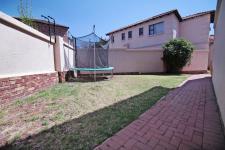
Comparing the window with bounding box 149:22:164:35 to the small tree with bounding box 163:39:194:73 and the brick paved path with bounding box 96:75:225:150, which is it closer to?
the small tree with bounding box 163:39:194:73

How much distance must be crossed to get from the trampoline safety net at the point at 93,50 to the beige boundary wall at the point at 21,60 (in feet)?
10.0

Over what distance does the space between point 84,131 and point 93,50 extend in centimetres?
656

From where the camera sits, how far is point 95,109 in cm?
333

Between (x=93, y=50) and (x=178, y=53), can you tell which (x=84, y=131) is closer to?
(x=93, y=50)

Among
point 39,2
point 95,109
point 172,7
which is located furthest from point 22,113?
A: point 172,7

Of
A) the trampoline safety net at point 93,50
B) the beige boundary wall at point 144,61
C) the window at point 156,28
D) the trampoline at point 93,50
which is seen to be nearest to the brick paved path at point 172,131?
the trampoline at point 93,50

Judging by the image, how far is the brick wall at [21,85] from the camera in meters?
3.37

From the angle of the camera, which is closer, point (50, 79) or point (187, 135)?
point (187, 135)

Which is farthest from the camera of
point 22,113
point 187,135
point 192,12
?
point 192,12

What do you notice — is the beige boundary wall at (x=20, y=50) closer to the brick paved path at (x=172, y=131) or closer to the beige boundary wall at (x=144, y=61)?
the brick paved path at (x=172, y=131)

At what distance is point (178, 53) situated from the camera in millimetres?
11344

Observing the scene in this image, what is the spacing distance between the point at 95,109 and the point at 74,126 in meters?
0.92

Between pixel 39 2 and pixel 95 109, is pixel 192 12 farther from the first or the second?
pixel 95 109

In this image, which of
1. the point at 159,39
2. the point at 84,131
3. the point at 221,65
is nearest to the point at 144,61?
the point at 159,39
